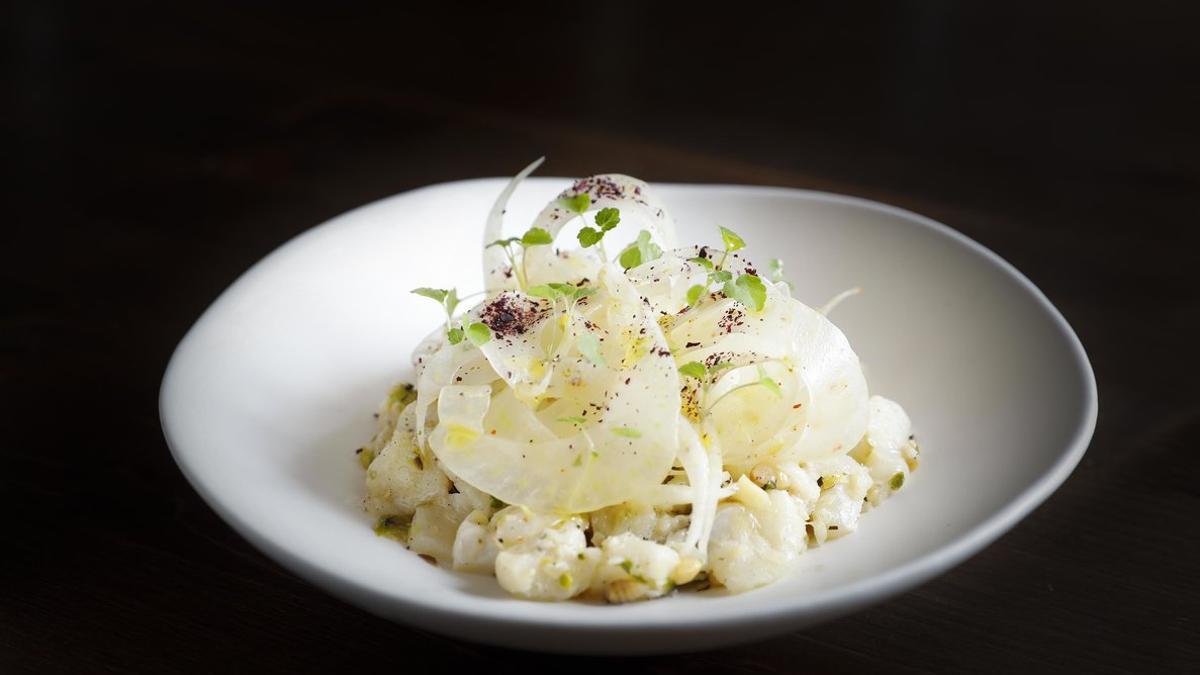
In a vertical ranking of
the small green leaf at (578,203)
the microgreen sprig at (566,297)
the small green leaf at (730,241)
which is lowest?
the microgreen sprig at (566,297)

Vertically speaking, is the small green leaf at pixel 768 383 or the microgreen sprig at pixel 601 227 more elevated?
the microgreen sprig at pixel 601 227

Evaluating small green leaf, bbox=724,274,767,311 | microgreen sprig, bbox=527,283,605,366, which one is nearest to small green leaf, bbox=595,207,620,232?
microgreen sprig, bbox=527,283,605,366

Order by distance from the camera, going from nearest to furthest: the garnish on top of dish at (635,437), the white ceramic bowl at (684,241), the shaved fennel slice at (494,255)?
the white ceramic bowl at (684,241), the garnish on top of dish at (635,437), the shaved fennel slice at (494,255)

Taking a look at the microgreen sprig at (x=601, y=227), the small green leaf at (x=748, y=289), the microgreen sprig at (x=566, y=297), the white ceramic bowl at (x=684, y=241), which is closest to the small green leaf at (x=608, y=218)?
the microgreen sprig at (x=601, y=227)

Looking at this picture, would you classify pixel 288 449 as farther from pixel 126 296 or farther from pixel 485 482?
pixel 126 296

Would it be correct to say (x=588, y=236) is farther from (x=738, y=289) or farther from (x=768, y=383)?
(x=768, y=383)

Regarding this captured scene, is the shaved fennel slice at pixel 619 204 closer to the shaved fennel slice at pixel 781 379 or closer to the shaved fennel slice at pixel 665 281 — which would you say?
the shaved fennel slice at pixel 665 281

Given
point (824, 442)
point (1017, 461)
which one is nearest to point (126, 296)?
point (824, 442)
